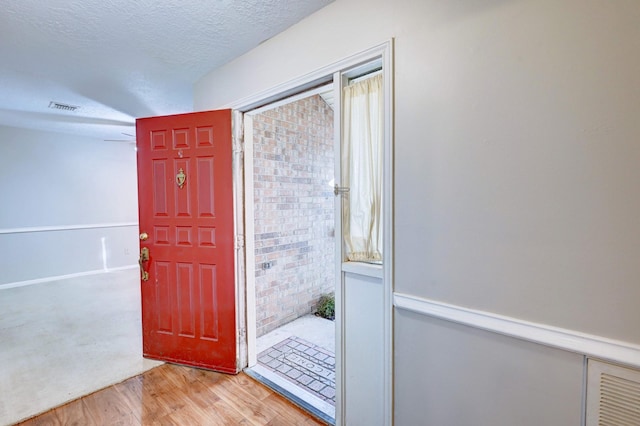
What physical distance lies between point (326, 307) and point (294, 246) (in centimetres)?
91

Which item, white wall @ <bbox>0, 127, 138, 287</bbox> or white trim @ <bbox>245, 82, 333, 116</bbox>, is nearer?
white trim @ <bbox>245, 82, 333, 116</bbox>

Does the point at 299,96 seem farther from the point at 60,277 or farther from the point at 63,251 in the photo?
the point at 60,277

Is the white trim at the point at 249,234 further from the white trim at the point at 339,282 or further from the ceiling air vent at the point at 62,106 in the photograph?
the ceiling air vent at the point at 62,106

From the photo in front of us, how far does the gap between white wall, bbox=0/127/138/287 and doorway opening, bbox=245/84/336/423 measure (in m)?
4.17

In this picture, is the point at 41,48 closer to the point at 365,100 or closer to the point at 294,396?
the point at 365,100

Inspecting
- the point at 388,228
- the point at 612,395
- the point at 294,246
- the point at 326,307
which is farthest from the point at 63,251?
the point at 612,395

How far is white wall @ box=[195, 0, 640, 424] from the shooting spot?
2.74 feet

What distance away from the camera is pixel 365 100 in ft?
4.88

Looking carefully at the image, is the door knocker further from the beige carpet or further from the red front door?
the beige carpet

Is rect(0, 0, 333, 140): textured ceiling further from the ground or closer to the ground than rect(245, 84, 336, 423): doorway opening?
further from the ground

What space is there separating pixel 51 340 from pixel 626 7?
446cm

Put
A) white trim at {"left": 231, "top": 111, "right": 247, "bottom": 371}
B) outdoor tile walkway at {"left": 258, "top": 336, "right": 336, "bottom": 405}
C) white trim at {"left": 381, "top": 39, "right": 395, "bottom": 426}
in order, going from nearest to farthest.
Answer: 1. white trim at {"left": 381, "top": 39, "right": 395, "bottom": 426}
2. outdoor tile walkway at {"left": 258, "top": 336, "right": 336, "bottom": 405}
3. white trim at {"left": 231, "top": 111, "right": 247, "bottom": 371}

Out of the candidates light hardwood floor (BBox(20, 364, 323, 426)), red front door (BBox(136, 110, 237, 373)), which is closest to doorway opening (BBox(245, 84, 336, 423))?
light hardwood floor (BBox(20, 364, 323, 426))

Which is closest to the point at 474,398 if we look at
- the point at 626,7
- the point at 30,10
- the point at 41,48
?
the point at 626,7
